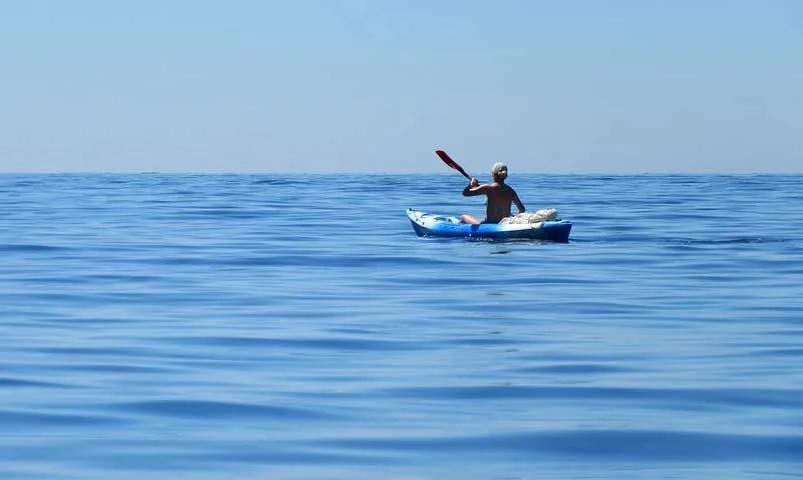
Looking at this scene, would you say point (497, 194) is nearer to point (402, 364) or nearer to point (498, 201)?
point (498, 201)

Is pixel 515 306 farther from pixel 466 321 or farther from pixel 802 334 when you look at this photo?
pixel 802 334

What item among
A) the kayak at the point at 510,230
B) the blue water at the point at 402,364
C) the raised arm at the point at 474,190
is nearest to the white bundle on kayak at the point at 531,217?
the kayak at the point at 510,230

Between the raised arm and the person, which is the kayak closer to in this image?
the person

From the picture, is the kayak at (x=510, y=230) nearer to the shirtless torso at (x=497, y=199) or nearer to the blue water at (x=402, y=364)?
the shirtless torso at (x=497, y=199)

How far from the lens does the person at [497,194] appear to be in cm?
2433

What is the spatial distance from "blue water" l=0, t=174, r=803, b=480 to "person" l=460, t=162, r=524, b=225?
120cm

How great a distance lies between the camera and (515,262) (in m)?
20.9

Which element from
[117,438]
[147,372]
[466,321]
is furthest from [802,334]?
[117,438]

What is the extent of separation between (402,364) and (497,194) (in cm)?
1396

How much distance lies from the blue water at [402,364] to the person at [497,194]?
3.94ft

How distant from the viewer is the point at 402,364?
1076 cm

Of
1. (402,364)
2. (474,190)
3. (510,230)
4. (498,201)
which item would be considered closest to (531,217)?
(510,230)

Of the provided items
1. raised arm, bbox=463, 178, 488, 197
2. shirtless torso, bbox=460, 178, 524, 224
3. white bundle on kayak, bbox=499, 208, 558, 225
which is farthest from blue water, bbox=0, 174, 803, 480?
shirtless torso, bbox=460, 178, 524, 224

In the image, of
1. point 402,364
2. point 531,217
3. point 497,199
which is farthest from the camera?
point 497,199
